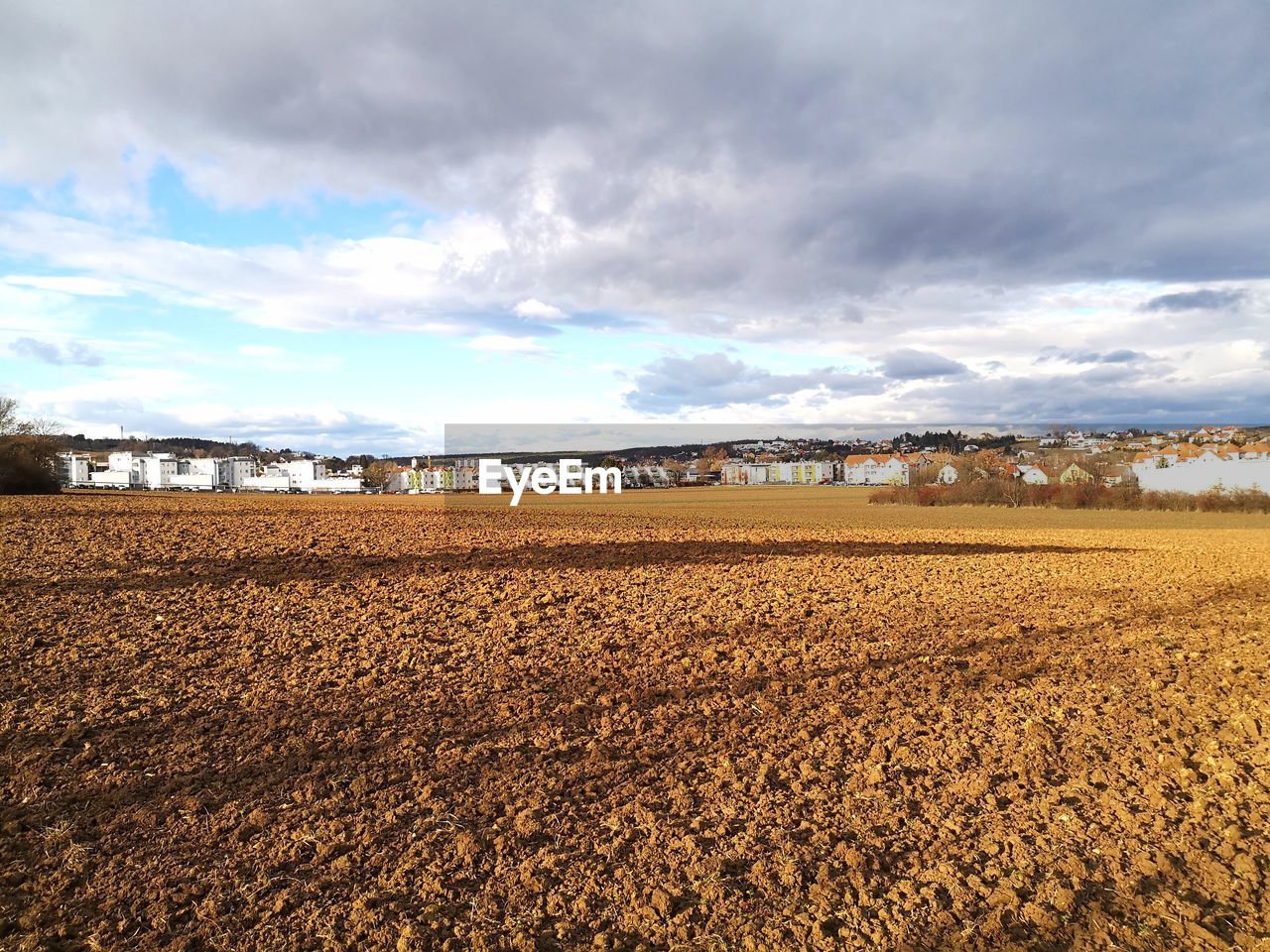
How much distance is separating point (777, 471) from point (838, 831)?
4101 inches

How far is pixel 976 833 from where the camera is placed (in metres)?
5.85

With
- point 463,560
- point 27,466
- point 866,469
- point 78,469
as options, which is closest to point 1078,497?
point 866,469

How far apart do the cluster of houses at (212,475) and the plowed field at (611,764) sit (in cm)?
7527

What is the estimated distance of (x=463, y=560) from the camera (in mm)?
17141

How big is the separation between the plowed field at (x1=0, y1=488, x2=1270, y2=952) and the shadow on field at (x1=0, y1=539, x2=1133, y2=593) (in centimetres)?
23

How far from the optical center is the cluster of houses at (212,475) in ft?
285

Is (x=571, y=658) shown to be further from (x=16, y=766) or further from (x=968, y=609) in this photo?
(x=968, y=609)

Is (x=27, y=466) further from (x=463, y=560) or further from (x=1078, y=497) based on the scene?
(x=1078, y=497)

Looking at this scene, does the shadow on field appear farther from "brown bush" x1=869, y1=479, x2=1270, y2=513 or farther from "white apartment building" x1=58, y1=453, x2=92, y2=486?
"white apartment building" x1=58, y1=453, x2=92, y2=486

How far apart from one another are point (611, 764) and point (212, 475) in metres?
104

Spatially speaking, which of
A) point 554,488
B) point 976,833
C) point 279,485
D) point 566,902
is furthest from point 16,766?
point 279,485

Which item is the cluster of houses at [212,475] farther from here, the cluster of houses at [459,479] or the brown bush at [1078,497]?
the brown bush at [1078,497]

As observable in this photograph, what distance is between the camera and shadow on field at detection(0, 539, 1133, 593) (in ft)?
45.7

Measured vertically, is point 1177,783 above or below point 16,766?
below
